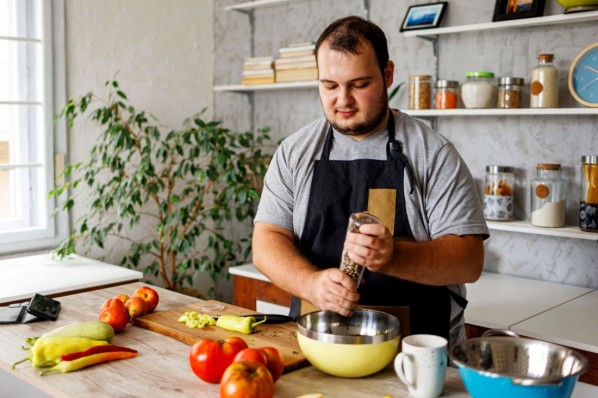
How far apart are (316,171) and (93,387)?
0.94 metres

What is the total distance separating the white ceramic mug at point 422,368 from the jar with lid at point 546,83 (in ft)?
6.14

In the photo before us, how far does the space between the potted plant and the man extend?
138 cm

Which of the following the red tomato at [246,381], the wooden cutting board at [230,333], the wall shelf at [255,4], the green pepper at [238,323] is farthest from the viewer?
the wall shelf at [255,4]

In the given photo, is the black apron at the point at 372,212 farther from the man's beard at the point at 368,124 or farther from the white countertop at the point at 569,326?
the white countertop at the point at 569,326

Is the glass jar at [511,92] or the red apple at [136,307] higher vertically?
the glass jar at [511,92]

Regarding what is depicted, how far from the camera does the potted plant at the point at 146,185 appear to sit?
359 cm

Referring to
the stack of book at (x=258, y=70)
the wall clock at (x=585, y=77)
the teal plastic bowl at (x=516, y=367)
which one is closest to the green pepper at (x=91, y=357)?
the teal plastic bowl at (x=516, y=367)

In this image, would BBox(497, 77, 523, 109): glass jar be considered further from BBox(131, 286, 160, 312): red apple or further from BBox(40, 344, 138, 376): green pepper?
BBox(40, 344, 138, 376): green pepper

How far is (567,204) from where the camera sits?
10.5 ft

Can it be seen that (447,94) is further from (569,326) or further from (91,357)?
(91,357)

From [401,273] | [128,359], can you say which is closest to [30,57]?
[128,359]

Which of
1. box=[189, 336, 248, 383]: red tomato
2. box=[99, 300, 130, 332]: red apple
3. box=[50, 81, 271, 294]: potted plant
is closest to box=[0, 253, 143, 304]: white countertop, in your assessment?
box=[50, 81, 271, 294]: potted plant

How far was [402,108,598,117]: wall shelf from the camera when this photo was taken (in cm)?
287

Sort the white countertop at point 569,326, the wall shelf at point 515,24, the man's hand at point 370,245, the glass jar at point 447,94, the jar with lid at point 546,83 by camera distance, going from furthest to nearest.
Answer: the glass jar at point 447,94
the jar with lid at point 546,83
the wall shelf at point 515,24
the white countertop at point 569,326
the man's hand at point 370,245
